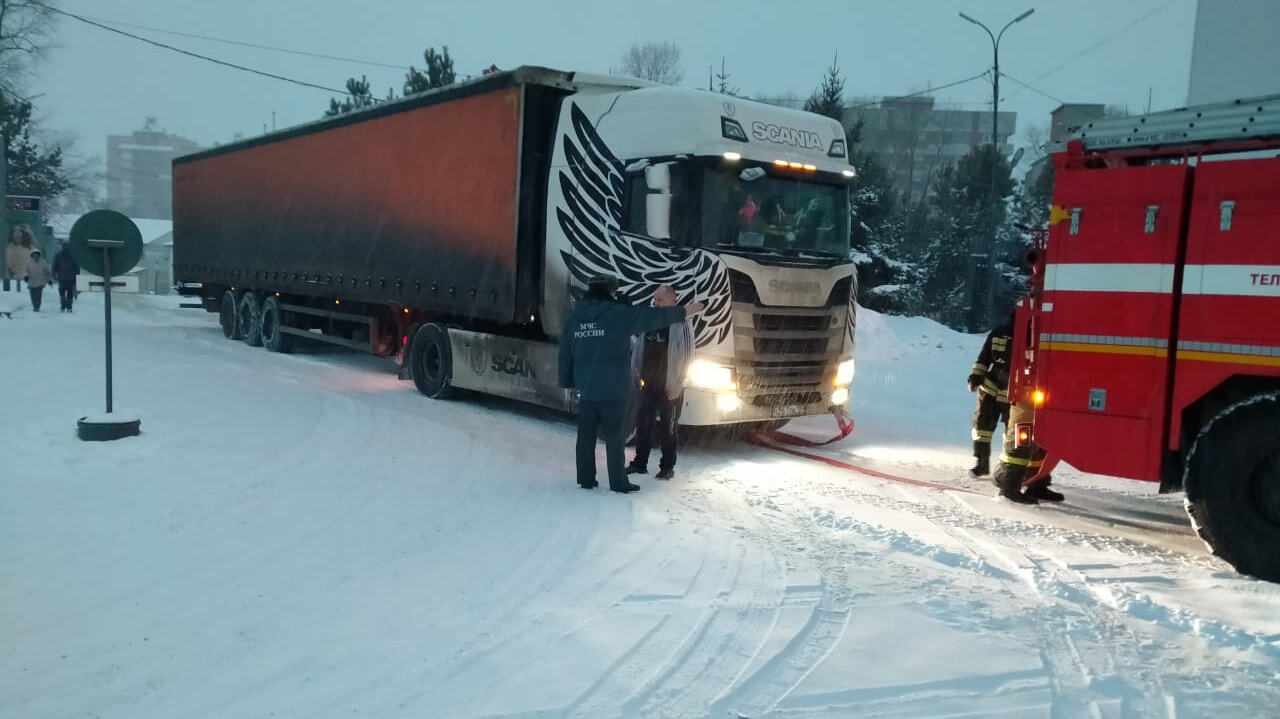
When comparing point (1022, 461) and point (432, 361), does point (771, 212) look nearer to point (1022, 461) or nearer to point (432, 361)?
point (1022, 461)

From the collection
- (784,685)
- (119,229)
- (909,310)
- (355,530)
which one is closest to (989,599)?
(784,685)

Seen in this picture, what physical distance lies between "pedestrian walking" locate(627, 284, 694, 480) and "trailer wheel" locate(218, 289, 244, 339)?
44.9 ft

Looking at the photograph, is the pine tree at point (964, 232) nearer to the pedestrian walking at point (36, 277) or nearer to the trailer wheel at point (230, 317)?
the trailer wheel at point (230, 317)

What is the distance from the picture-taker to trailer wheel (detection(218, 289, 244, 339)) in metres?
19.0

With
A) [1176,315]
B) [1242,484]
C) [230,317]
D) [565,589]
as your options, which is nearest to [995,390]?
[1176,315]

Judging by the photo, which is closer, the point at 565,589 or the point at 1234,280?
the point at 565,589

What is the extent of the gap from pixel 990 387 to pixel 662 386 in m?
3.00

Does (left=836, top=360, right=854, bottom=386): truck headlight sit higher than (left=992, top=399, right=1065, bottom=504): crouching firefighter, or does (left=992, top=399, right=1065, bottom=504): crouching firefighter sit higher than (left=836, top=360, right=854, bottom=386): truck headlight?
(left=836, top=360, right=854, bottom=386): truck headlight

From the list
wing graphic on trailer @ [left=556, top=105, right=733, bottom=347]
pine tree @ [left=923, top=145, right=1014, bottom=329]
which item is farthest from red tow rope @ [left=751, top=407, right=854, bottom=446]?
pine tree @ [left=923, top=145, right=1014, bottom=329]

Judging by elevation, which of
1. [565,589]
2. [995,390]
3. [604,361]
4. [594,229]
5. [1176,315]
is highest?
[594,229]

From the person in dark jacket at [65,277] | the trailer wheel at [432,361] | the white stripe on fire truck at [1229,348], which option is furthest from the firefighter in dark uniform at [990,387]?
the person in dark jacket at [65,277]

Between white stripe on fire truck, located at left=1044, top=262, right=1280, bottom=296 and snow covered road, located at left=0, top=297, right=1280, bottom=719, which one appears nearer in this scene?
snow covered road, located at left=0, top=297, right=1280, bottom=719

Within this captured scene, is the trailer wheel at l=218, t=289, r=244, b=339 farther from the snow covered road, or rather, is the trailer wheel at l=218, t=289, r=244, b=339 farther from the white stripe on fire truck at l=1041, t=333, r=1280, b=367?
the white stripe on fire truck at l=1041, t=333, r=1280, b=367

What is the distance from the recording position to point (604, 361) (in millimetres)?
7203
